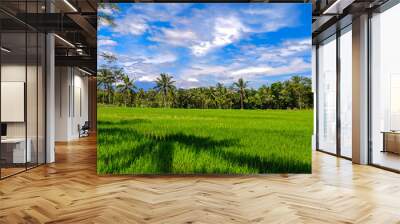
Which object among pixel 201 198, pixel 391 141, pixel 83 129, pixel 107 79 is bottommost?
pixel 201 198

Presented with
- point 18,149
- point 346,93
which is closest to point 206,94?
point 18,149

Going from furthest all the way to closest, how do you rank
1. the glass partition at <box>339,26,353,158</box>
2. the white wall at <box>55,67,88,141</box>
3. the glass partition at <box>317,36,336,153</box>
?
1. the white wall at <box>55,67,88,141</box>
2. the glass partition at <box>317,36,336,153</box>
3. the glass partition at <box>339,26,353,158</box>

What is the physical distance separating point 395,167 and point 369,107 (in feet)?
4.71

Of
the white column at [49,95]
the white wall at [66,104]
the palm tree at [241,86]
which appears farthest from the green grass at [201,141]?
the white wall at [66,104]

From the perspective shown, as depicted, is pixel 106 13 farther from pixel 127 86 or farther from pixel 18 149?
pixel 18 149

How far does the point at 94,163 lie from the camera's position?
8.31 metres

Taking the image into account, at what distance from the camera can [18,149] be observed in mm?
6836

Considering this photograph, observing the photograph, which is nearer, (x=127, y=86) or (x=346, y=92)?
(x=127, y=86)

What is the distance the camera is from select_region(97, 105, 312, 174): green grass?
656 cm

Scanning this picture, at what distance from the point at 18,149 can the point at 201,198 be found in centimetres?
378

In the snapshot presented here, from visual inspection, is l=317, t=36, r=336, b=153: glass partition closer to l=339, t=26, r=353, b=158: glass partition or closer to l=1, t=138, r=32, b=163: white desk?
l=339, t=26, r=353, b=158: glass partition

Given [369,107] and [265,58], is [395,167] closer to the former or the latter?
[369,107]

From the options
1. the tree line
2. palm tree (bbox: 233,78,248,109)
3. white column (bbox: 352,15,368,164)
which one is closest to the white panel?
the tree line

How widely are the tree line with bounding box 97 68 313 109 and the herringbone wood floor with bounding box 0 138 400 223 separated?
128 centimetres
